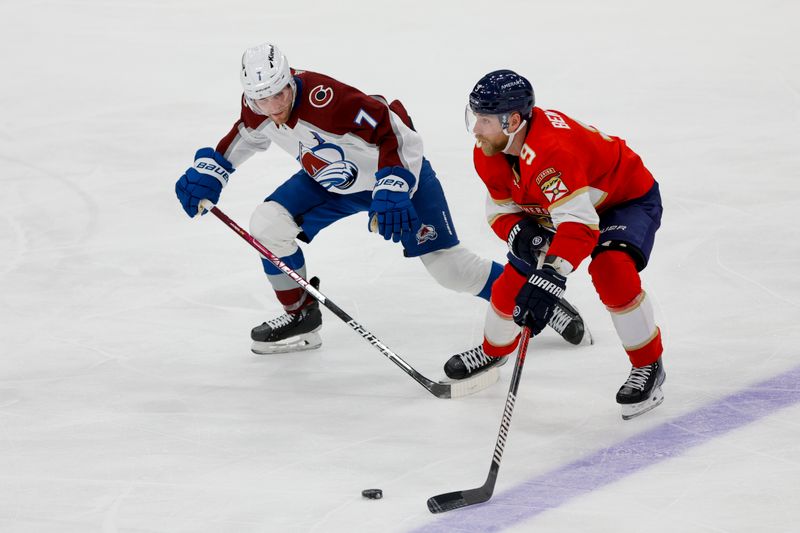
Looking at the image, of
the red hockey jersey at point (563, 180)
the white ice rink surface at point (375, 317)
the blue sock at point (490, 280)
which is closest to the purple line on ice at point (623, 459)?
the white ice rink surface at point (375, 317)

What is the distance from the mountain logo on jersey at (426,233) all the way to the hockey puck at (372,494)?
45.7 inches

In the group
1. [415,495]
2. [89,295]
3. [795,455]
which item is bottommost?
[89,295]

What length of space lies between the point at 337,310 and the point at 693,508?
1407 mm

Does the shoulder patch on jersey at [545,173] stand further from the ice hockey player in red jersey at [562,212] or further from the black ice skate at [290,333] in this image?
the black ice skate at [290,333]

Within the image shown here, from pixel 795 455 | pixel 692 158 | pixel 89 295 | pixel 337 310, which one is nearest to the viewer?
pixel 795 455

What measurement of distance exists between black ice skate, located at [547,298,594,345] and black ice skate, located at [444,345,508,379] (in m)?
0.32

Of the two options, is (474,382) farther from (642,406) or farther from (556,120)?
(556,120)

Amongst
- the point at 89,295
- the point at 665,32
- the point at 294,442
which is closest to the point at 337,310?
the point at 294,442

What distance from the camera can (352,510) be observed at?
9.01 feet

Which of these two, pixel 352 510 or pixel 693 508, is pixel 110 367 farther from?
pixel 693 508

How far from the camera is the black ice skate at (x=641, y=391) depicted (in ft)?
10.5

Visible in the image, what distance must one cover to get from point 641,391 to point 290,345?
135cm

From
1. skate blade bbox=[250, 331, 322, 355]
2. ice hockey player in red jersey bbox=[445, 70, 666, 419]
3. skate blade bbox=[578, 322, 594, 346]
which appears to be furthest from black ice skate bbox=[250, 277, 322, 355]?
skate blade bbox=[578, 322, 594, 346]

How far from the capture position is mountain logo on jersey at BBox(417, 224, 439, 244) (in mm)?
3750
